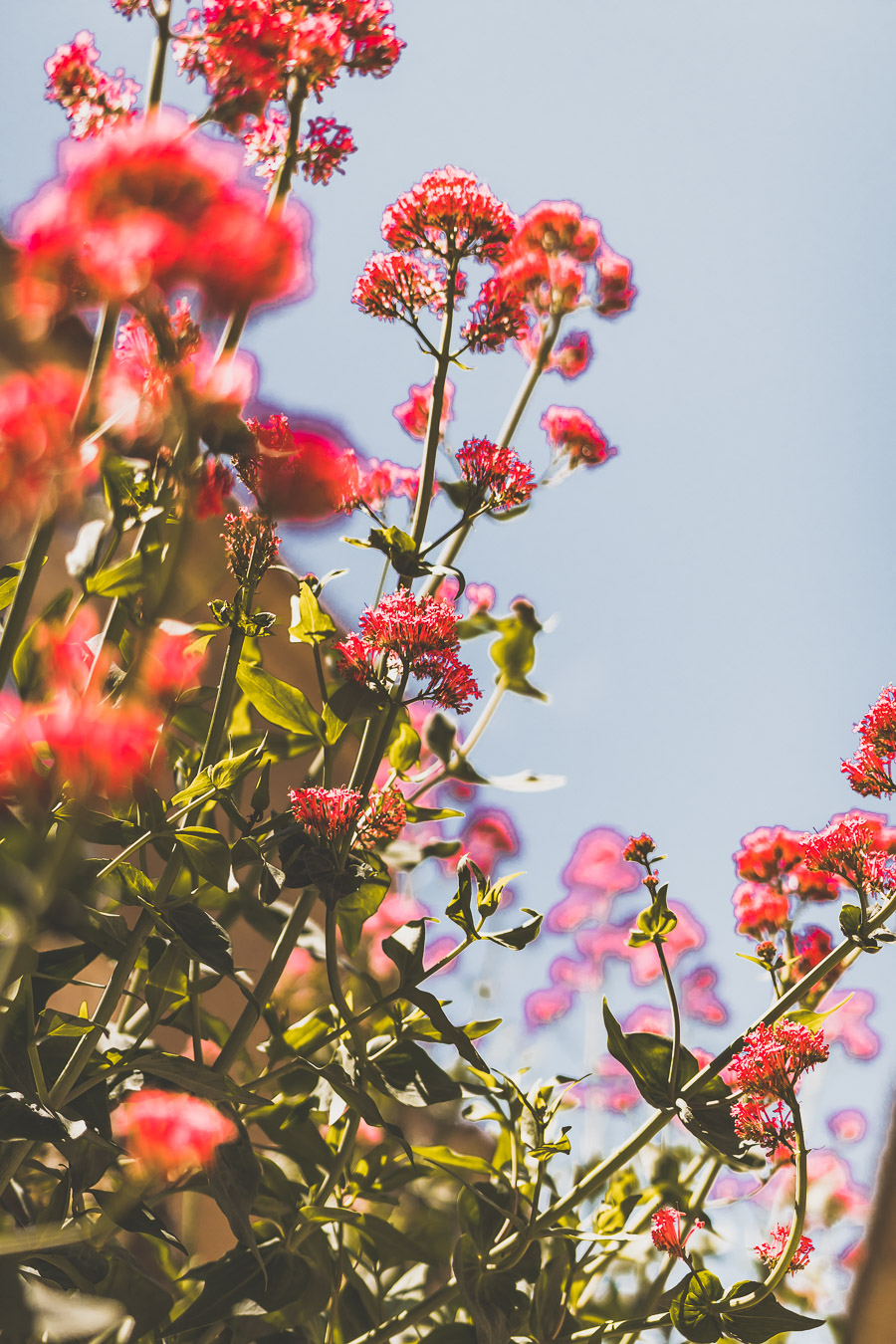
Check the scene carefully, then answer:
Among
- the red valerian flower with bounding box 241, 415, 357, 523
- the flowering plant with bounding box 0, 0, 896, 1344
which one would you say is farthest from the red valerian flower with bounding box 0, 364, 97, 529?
the red valerian flower with bounding box 241, 415, 357, 523

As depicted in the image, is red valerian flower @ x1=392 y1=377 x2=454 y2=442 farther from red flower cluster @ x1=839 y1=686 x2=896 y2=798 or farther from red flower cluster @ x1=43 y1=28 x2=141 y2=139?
red flower cluster @ x1=839 y1=686 x2=896 y2=798

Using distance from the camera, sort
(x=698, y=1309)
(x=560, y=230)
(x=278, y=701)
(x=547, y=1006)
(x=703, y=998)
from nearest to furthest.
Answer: (x=698, y=1309), (x=278, y=701), (x=560, y=230), (x=703, y=998), (x=547, y=1006)

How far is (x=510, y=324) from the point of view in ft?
2.47

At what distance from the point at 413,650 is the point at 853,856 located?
0.34m

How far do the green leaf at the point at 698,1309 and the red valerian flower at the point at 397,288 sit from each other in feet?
2.30

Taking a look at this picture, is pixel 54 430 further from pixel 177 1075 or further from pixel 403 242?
pixel 403 242

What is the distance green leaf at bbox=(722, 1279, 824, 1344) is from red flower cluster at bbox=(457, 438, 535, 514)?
536 mm

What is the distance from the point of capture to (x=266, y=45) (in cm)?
56

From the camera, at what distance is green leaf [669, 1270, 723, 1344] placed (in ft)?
1.89

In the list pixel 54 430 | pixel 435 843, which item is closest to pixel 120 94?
pixel 54 430

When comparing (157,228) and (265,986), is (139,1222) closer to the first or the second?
(265,986)

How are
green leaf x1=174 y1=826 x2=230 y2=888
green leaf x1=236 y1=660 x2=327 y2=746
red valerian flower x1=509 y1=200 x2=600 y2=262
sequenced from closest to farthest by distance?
green leaf x1=174 y1=826 x2=230 y2=888, green leaf x1=236 y1=660 x2=327 y2=746, red valerian flower x1=509 y1=200 x2=600 y2=262

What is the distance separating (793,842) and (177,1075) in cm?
54

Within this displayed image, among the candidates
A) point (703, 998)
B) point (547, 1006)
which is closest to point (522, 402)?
point (703, 998)
